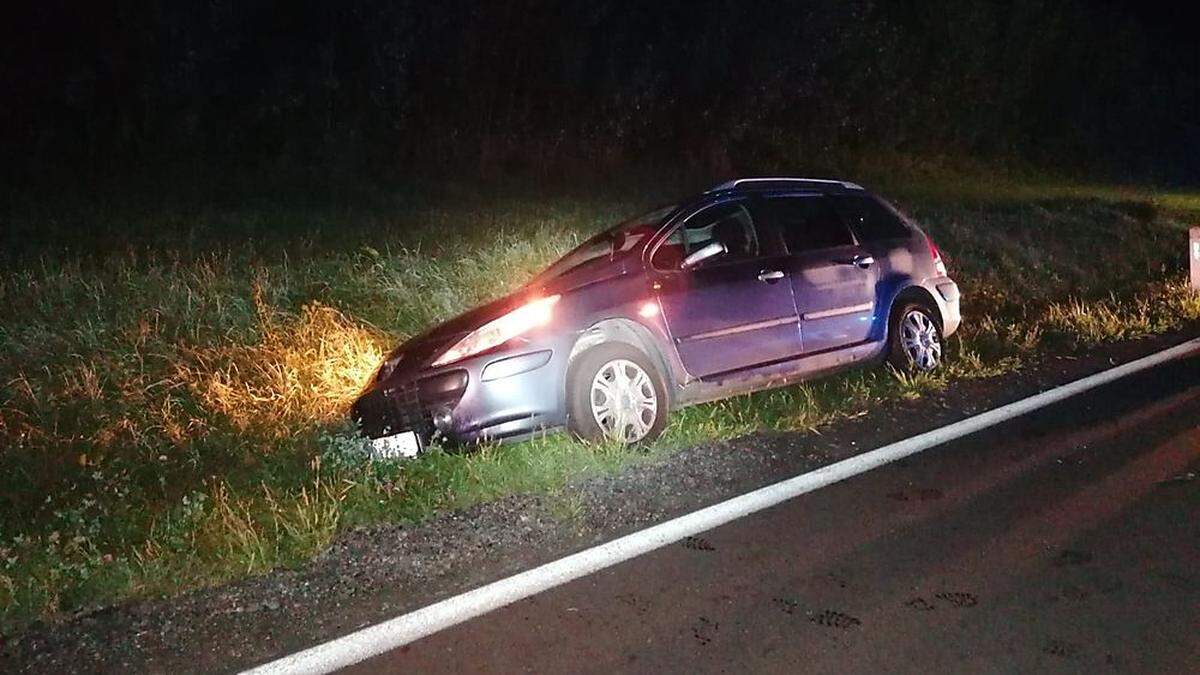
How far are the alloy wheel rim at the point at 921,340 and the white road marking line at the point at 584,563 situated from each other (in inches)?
38.1

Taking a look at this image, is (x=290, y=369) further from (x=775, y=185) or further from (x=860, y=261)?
(x=860, y=261)

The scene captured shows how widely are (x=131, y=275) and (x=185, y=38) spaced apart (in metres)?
7.82

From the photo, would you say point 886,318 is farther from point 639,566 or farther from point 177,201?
point 177,201

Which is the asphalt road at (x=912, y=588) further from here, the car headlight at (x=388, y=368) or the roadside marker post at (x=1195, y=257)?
the roadside marker post at (x=1195, y=257)

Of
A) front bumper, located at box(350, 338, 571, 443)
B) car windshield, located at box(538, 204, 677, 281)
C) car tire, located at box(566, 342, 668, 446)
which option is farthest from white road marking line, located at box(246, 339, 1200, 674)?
car windshield, located at box(538, 204, 677, 281)

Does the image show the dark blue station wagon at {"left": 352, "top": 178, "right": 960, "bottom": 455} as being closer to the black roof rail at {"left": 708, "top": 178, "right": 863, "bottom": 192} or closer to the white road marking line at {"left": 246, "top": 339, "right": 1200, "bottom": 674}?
the black roof rail at {"left": 708, "top": 178, "right": 863, "bottom": 192}

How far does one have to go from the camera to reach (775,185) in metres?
7.75

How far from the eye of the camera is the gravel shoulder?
165 inches

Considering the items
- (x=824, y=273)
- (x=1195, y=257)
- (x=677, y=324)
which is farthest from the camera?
(x=1195, y=257)

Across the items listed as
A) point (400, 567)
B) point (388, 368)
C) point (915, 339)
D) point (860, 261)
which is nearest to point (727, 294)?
point (860, 261)

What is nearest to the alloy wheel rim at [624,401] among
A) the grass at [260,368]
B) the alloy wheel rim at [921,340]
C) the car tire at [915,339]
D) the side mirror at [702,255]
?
the grass at [260,368]

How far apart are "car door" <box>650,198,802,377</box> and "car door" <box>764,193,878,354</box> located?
0.13 m

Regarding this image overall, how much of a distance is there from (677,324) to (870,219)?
2.21m

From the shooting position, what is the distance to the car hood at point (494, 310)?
21.4 ft
